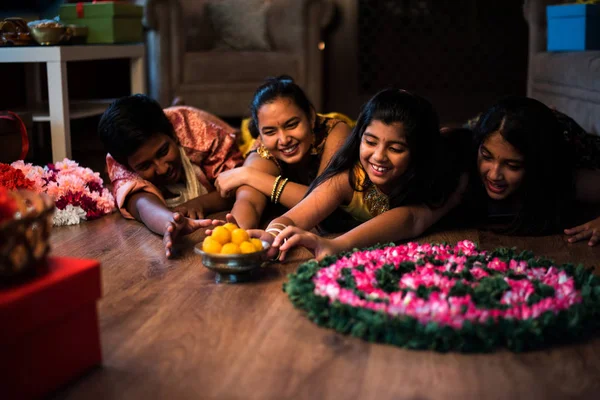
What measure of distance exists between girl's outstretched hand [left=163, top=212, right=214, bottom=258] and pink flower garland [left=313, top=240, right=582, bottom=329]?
20.8 inches

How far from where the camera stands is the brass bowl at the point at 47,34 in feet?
11.4

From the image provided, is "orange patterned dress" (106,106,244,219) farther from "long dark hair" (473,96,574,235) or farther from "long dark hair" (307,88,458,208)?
"long dark hair" (473,96,574,235)

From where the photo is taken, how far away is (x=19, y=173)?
8.71ft

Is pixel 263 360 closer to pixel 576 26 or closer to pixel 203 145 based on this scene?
pixel 203 145

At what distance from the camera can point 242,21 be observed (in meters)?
5.16

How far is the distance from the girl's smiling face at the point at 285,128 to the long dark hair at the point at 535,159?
0.61 m

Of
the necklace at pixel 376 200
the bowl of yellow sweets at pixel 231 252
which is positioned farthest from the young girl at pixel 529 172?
the bowl of yellow sweets at pixel 231 252

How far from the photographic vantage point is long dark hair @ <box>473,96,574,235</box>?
7.68 ft

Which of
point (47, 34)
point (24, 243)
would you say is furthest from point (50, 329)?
point (47, 34)

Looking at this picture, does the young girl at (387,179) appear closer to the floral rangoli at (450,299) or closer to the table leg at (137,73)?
the floral rangoli at (450,299)

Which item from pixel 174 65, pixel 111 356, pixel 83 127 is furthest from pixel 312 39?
pixel 111 356

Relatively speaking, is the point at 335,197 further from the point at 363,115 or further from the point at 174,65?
the point at 174,65

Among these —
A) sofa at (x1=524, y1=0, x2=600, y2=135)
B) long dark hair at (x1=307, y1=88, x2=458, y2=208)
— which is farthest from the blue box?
long dark hair at (x1=307, y1=88, x2=458, y2=208)

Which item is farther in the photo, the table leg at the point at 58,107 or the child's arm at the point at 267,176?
the table leg at the point at 58,107
